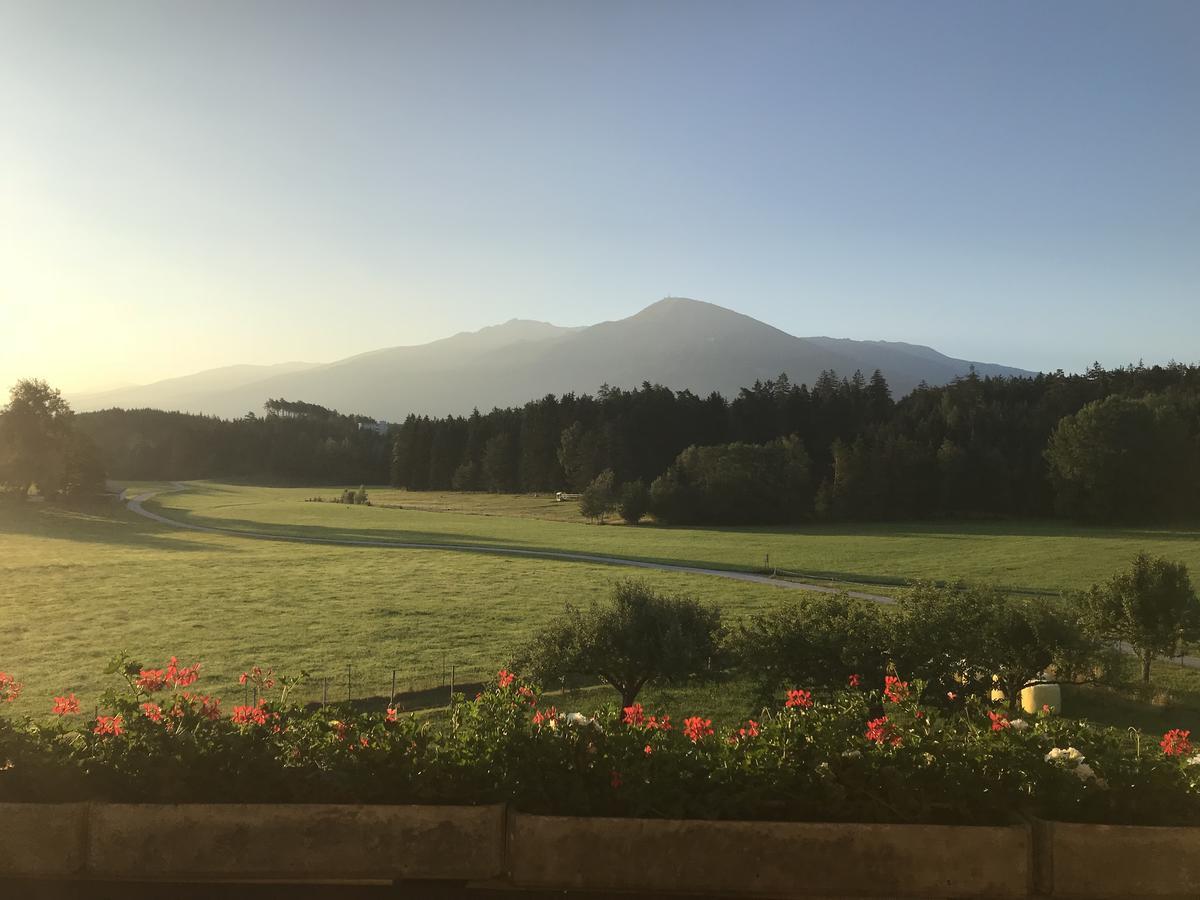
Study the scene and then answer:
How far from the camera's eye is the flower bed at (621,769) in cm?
472

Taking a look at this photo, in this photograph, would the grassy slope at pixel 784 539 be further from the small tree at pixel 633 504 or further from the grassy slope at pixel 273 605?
the grassy slope at pixel 273 605

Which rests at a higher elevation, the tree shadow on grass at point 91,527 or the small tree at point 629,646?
the small tree at point 629,646

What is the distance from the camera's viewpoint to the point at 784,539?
248 feet

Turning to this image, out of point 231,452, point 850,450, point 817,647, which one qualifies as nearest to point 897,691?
point 817,647

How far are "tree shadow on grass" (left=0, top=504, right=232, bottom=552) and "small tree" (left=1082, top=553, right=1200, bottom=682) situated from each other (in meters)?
58.7

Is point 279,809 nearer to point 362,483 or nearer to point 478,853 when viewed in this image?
point 478,853

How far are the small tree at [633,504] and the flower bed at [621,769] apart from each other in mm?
89621

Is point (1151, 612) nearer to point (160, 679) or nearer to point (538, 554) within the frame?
point (160, 679)

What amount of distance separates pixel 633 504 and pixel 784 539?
24.0 metres

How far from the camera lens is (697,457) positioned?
100062mm

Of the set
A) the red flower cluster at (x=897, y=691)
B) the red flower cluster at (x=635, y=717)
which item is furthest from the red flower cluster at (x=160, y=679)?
the red flower cluster at (x=897, y=691)

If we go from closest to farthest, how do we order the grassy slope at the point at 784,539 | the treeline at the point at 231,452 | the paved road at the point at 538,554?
1. the paved road at the point at 538,554
2. the grassy slope at the point at 784,539
3. the treeline at the point at 231,452

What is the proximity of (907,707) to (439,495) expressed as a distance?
130170 mm

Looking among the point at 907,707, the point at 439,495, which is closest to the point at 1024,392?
the point at 439,495
